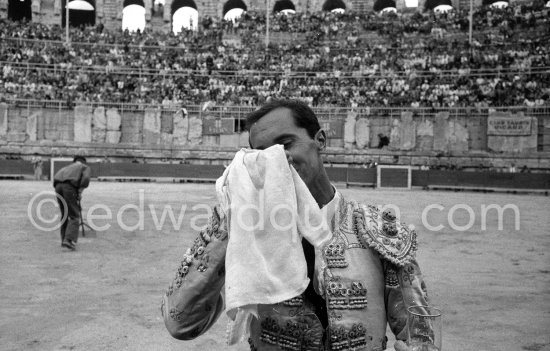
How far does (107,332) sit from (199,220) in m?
6.59

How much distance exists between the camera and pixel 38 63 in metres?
26.1

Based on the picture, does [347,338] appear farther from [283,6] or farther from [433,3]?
[283,6]

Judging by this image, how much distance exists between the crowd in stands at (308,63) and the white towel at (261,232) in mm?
23213

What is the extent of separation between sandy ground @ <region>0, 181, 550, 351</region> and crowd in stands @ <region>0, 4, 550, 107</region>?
14.5m

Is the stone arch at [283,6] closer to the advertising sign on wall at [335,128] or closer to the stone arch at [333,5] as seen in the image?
the stone arch at [333,5]

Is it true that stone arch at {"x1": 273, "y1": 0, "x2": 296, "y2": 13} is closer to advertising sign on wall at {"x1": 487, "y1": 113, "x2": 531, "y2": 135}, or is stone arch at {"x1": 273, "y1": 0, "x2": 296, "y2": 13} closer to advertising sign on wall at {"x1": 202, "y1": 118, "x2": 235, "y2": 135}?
advertising sign on wall at {"x1": 202, "y1": 118, "x2": 235, "y2": 135}

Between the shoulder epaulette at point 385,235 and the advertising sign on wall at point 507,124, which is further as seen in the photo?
the advertising sign on wall at point 507,124

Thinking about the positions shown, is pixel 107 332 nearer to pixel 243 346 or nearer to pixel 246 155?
pixel 243 346

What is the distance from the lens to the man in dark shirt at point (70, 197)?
734cm

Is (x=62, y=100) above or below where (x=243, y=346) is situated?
above

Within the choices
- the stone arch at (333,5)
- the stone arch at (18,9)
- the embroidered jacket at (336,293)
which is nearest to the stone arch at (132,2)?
the stone arch at (18,9)

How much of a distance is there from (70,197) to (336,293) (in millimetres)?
6577

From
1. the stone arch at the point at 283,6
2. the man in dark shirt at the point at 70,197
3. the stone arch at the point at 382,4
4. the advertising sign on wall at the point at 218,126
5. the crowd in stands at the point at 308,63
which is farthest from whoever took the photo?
the stone arch at the point at 283,6

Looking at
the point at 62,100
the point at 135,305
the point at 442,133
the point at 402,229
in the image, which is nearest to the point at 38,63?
the point at 62,100
